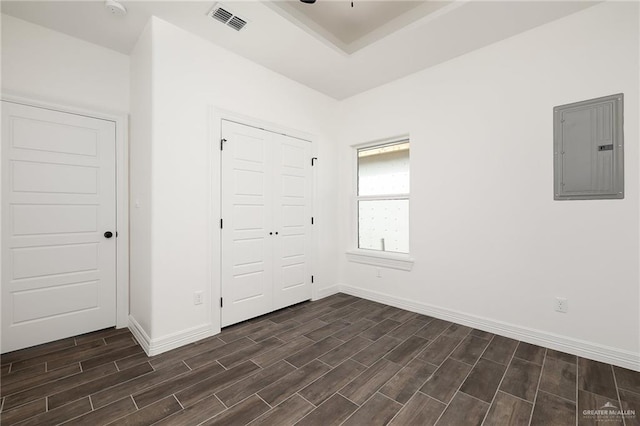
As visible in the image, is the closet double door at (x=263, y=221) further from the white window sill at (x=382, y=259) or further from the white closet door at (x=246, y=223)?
the white window sill at (x=382, y=259)

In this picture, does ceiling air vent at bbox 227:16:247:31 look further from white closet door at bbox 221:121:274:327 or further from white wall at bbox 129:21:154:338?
white closet door at bbox 221:121:274:327

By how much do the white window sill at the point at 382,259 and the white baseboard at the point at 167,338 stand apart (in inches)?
83.6

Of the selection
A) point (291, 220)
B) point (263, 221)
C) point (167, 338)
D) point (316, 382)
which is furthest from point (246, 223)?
point (316, 382)

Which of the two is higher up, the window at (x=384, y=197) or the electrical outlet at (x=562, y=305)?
the window at (x=384, y=197)

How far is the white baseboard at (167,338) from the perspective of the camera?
7.93ft

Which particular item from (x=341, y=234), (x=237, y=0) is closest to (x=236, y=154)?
(x=237, y=0)

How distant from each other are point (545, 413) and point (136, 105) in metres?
4.15

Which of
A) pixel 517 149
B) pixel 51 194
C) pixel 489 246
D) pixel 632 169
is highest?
pixel 517 149

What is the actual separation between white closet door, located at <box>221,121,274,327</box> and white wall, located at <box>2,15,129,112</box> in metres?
1.27

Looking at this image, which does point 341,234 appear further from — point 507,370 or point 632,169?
point 632,169

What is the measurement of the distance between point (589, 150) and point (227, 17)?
10.9 feet

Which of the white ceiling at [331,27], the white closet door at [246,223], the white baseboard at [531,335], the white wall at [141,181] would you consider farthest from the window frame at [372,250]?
the white wall at [141,181]

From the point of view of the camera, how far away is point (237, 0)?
2287 millimetres

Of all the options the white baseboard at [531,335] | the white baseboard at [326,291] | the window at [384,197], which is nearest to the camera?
the white baseboard at [531,335]
